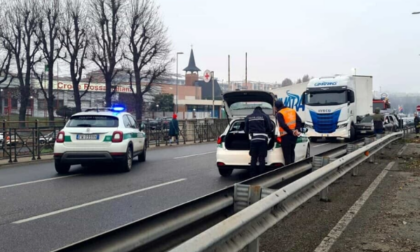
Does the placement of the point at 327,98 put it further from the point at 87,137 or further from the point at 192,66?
the point at 192,66

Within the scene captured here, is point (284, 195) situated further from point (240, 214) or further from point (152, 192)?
point (152, 192)

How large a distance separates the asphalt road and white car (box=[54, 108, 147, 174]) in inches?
16.6

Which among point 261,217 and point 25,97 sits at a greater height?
point 25,97

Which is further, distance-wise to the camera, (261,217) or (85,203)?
(85,203)

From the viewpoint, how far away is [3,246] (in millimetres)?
5262

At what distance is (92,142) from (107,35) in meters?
26.0

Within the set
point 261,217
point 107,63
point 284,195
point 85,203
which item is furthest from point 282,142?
point 107,63

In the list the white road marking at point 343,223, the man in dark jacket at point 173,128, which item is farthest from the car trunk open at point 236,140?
the man in dark jacket at point 173,128

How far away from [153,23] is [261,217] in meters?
34.8

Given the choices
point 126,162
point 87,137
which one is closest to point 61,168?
point 87,137

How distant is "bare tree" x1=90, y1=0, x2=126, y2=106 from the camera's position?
3503 centimetres

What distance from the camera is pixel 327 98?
23.8 meters

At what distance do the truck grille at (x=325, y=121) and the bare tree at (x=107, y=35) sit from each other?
60.2ft

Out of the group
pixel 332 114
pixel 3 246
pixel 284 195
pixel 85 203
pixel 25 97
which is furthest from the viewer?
pixel 25 97
